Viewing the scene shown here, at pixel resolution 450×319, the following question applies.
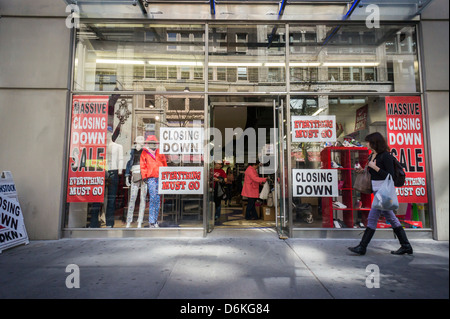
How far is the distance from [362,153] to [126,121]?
5396 millimetres

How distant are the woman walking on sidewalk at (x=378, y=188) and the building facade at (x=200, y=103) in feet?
3.85

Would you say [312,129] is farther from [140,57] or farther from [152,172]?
[140,57]

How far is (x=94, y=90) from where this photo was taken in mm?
5543

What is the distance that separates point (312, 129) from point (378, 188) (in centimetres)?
196

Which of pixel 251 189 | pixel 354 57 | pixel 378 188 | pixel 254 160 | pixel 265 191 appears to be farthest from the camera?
pixel 254 160

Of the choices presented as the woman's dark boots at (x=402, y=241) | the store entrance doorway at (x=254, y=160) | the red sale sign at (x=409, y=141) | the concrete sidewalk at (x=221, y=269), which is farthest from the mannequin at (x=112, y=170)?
the red sale sign at (x=409, y=141)

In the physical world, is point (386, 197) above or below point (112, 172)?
below

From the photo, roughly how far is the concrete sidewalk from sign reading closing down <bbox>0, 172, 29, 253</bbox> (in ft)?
0.61

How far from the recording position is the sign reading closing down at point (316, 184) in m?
5.21

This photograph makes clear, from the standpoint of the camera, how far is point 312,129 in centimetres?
544

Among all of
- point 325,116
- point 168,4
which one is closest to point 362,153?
point 325,116
